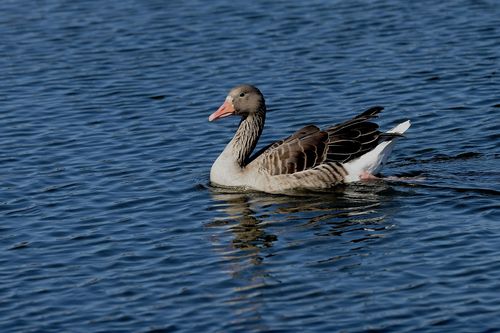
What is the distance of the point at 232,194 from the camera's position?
1695 centimetres

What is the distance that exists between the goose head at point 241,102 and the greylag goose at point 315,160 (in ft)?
2.16

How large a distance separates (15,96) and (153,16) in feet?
21.2

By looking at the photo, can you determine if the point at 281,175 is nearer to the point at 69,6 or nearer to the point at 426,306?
the point at 426,306

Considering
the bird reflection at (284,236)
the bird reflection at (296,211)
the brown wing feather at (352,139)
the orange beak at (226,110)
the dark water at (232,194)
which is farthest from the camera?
the orange beak at (226,110)

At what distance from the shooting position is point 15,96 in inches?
899

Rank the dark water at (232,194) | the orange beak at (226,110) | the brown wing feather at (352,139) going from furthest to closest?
the orange beak at (226,110) → the brown wing feather at (352,139) → the dark water at (232,194)

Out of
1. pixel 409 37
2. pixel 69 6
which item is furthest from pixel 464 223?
pixel 69 6

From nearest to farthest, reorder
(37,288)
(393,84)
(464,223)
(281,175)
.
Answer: (37,288) → (464,223) → (281,175) → (393,84)

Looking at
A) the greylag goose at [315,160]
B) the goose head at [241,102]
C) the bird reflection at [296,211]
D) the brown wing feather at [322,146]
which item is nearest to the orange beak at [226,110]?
the goose head at [241,102]

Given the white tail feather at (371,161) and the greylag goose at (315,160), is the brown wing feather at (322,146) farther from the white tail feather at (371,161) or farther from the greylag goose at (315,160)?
the white tail feather at (371,161)

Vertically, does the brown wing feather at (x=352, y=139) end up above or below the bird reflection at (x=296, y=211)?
above

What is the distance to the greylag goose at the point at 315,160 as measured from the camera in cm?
1691

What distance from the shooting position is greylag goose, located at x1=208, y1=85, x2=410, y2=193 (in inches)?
666

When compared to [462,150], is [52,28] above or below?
above
